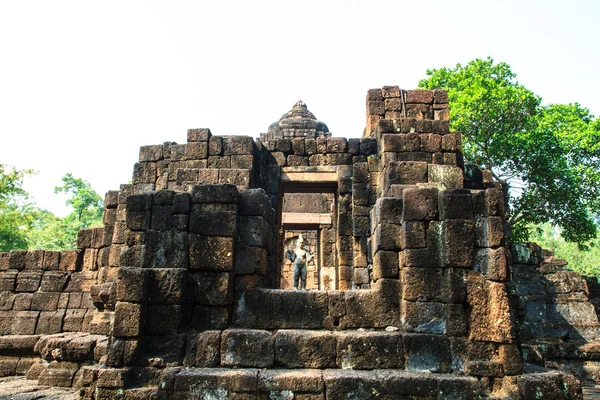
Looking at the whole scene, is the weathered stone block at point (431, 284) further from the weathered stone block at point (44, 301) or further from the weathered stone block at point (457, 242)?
the weathered stone block at point (44, 301)

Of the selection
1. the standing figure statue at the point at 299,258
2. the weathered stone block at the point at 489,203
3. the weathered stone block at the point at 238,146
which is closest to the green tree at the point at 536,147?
the standing figure statue at the point at 299,258

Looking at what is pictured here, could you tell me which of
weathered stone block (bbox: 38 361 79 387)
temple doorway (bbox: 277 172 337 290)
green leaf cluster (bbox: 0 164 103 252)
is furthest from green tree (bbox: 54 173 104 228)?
weathered stone block (bbox: 38 361 79 387)

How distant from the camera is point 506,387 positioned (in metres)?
4.45

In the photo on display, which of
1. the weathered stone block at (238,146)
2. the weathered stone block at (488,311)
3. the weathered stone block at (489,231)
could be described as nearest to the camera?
the weathered stone block at (488,311)

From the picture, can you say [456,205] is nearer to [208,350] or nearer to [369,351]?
[369,351]

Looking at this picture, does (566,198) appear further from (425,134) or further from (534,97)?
(425,134)

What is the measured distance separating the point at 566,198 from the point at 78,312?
16139mm

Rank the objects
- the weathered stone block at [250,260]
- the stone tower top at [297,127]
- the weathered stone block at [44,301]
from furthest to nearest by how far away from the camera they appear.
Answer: the stone tower top at [297,127], the weathered stone block at [44,301], the weathered stone block at [250,260]

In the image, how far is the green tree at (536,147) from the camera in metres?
16.2

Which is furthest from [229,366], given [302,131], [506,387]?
[302,131]

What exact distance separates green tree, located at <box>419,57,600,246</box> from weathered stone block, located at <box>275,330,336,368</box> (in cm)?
1378

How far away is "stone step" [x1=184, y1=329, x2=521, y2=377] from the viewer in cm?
468

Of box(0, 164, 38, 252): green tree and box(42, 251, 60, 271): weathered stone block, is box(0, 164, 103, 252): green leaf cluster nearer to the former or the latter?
box(0, 164, 38, 252): green tree

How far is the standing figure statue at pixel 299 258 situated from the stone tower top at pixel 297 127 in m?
5.00
